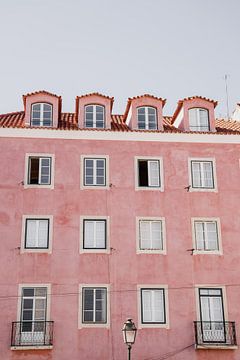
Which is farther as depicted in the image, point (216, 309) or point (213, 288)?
point (213, 288)

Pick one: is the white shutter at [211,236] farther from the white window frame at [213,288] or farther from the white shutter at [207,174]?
the white shutter at [207,174]

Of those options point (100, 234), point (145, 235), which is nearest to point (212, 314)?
point (145, 235)

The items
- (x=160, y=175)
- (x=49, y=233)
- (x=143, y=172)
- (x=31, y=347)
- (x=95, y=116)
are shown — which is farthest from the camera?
(x=95, y=116)

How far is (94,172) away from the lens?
2700 centimetres

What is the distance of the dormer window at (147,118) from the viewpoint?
93.2 feet

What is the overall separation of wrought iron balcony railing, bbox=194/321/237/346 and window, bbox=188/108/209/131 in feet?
30.6

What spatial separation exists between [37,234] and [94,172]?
12.7 ft

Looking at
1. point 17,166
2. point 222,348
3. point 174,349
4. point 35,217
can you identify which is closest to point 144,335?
point 174,349

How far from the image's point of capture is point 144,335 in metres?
24.5

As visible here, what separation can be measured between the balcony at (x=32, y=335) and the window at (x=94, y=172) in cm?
635

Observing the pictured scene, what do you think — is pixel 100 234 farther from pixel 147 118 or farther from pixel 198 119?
pixel 198 119

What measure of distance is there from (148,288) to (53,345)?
4610 mm

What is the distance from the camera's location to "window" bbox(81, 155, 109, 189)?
26.7 m

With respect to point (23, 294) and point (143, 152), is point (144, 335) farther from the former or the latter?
point (143, 152)
